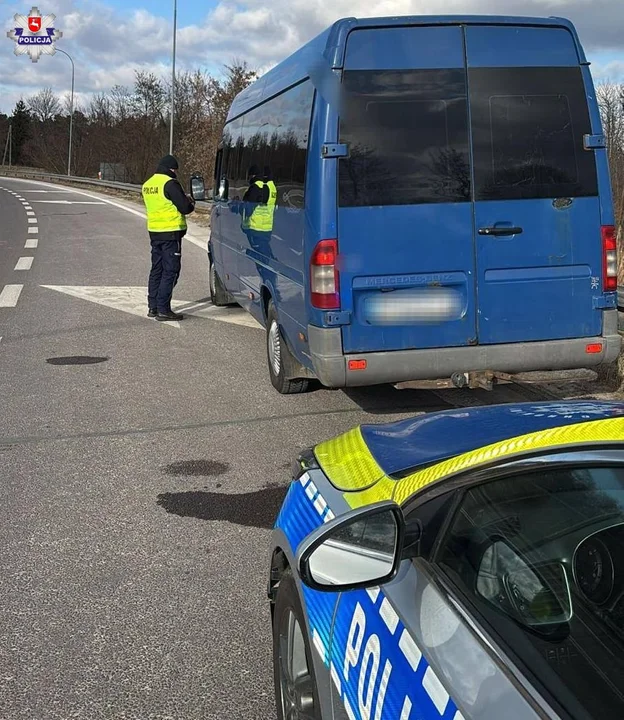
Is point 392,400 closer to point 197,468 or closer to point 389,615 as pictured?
point 197,468

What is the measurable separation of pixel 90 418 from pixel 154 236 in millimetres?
4194

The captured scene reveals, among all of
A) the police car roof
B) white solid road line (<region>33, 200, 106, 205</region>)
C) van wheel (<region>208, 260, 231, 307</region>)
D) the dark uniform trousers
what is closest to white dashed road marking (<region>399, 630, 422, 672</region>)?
the police car roof

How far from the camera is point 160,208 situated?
10234 mm

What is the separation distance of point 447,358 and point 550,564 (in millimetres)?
3924

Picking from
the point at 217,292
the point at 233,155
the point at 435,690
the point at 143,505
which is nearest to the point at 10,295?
the point at 217,292

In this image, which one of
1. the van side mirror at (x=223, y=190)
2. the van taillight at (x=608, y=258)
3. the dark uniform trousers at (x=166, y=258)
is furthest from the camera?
the dark uniform trousers at (x=166, y=258)

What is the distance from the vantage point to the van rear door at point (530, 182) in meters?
5.61

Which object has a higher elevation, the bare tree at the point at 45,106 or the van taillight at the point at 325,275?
the bare tree at the point at 45,106

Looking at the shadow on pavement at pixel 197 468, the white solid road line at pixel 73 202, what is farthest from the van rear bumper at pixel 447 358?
the white solid road line at pixel 73 202

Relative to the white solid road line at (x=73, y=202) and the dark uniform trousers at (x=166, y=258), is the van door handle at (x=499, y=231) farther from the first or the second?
the white solid road line at (x=73, y=202)

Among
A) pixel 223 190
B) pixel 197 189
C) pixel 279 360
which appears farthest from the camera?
pixel 197 189

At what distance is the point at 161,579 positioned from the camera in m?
3.90

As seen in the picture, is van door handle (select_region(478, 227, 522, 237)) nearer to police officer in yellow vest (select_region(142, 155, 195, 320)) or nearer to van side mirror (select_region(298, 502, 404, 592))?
van side mirror (select_region(298, 502, 404, 592))

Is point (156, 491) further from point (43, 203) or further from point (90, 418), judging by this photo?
point (43, 203)
